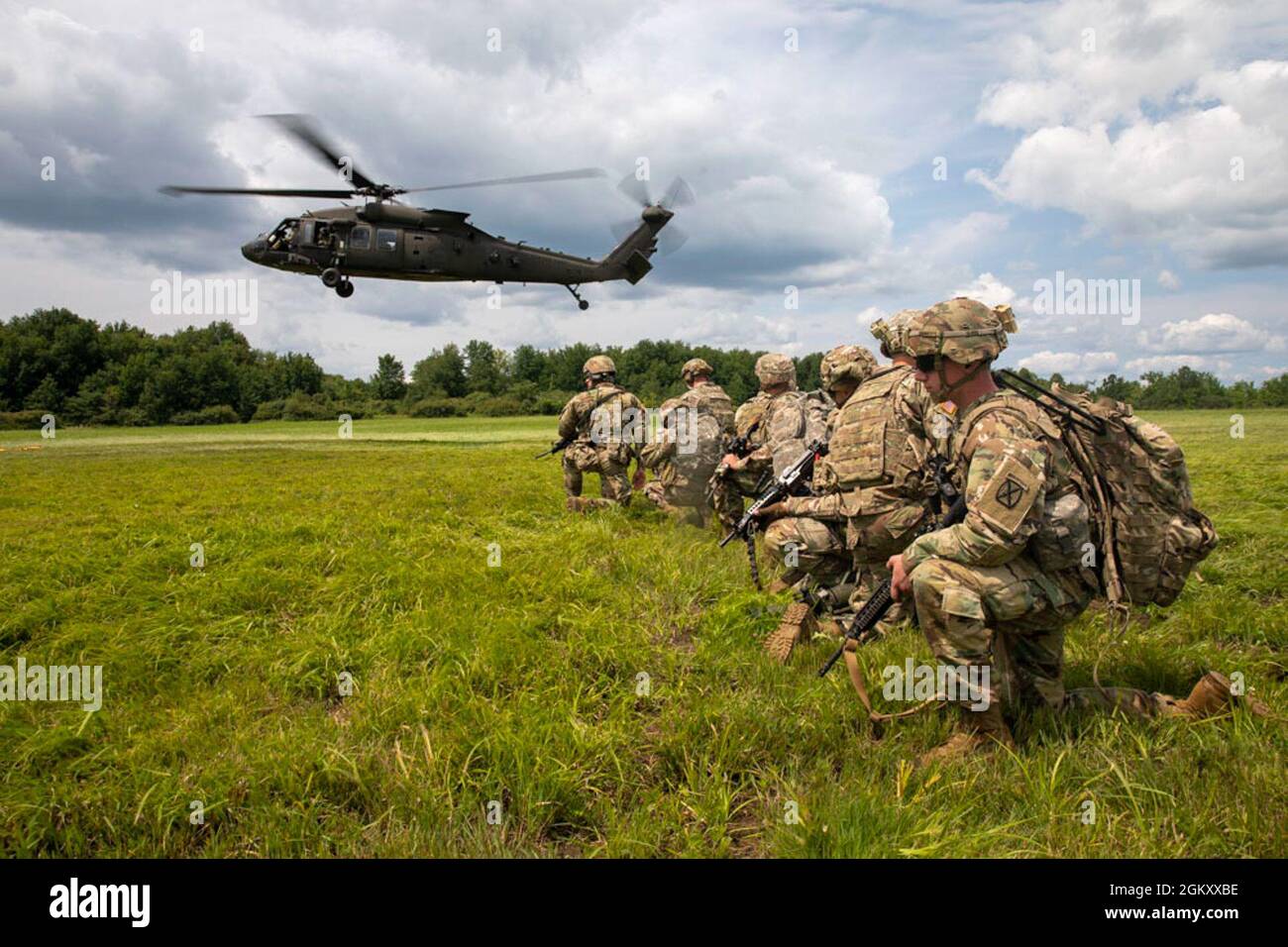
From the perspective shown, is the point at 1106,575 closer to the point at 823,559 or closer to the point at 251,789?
the point at 823,559

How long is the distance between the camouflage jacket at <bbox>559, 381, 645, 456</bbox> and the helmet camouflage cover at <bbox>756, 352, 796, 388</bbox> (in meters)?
2.55

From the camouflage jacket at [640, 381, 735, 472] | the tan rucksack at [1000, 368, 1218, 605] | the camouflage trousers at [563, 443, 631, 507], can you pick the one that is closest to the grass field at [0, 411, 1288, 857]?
the tan rucksack at [1000, 368, 1218, 605]

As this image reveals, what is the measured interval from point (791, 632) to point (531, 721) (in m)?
1.98

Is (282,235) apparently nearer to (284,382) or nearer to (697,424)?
(697,424)

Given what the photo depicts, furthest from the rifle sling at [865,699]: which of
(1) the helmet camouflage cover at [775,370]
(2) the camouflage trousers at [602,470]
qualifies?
(2) the camouflage trousers at [602,470]

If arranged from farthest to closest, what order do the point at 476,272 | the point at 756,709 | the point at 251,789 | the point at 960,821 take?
the point at 476,272, the point at 756,709, the point at 251,789, the point at 960,821

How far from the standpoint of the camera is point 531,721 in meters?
4.08

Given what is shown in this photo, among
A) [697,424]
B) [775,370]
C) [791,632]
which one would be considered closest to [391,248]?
[697,424]

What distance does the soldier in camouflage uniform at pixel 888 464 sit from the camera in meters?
5.73

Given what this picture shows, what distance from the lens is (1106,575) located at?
12.9 ft

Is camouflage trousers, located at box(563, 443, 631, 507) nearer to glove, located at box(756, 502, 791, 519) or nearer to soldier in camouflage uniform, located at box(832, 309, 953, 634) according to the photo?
glove, located at box(756, 502, 791, 519)

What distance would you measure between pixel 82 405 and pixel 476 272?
5414 centimetres

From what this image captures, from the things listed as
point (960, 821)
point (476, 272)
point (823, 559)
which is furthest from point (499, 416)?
point (960, 821)
